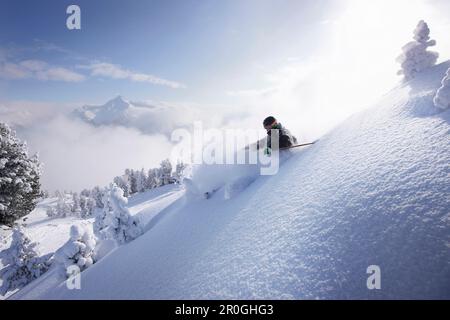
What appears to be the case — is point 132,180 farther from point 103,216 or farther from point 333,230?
point 333,230

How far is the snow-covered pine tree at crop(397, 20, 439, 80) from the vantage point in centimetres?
901

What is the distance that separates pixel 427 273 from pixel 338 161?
3.30m

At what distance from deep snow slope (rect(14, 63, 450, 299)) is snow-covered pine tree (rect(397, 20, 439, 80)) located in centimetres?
196

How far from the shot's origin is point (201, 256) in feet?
16.9

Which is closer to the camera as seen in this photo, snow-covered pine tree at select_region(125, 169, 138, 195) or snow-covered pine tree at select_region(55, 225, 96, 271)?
snow-covered pine tree at select_region(55, 225, 96, 271)

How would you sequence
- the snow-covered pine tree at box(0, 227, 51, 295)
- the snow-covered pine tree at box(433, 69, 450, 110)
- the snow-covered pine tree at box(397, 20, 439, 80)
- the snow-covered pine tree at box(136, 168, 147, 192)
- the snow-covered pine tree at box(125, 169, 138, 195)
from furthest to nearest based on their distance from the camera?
the snow-covered pine tree at box(125, 169, 138, 195) < the snow-covered pine tree at box(136, 168, 147, 192) < the snow-covered pine tree at box(0, 227, 51, 295) < the snow-covered pine tree at box(397, 20, 439, 80) < the snow-covered pine tree at box(433, 69, 450, 110)

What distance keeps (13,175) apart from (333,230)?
22.3m

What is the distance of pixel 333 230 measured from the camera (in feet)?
12.2

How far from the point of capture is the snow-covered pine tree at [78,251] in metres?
10.8

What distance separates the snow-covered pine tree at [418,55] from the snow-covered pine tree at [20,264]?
24.8 m

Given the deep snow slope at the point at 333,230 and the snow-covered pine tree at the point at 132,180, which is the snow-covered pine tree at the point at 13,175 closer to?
the deep snow slope at the point at 333,230

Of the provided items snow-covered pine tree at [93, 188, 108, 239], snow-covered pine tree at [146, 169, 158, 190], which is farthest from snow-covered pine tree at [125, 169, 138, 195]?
snow-covered pine tree at [93, 188, 108, 239]

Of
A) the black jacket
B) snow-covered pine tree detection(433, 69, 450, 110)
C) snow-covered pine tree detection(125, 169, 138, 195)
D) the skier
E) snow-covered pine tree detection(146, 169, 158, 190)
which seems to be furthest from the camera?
snow-covered pine tree detection(125, 169, 138, 195)

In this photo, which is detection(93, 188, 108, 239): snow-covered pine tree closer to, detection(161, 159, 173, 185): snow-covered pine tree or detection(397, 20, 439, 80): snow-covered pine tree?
detection(397, 20, 439, 80): snow-covered pine tree
